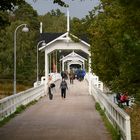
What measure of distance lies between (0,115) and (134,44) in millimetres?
10641

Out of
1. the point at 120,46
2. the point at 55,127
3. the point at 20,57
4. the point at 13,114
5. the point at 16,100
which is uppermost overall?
the point at 20,57

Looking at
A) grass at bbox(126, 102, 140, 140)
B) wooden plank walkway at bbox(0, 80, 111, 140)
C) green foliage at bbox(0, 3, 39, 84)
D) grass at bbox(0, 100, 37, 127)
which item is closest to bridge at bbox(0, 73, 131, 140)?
wooden plank walkway at bbox(0, 80, 111, 140)

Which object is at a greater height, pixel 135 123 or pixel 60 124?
pixel 135 123

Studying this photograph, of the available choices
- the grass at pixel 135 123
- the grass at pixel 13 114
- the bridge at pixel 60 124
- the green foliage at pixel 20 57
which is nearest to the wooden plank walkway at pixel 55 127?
the bridge at pixel 60 124

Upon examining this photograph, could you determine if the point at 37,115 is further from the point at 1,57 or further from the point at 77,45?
the point at 1,57

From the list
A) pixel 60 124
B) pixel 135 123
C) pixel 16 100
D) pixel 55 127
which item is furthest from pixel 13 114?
pixel 135 123

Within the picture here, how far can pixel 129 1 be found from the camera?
43.0 ft

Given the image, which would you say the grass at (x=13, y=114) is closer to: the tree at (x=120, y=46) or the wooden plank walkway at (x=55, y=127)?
the wooden plank walkway at (x=55, y=127)

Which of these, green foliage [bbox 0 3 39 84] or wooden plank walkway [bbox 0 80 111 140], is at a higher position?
green foliage [bbox 0 3 39 84]

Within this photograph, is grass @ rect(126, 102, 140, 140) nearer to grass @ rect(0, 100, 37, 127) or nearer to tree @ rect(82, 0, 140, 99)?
tree @ rect(82, 0, 140, 99)

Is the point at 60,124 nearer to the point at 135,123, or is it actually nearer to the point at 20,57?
the point at 135,123

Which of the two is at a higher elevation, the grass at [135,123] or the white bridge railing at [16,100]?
the white bridge railing at [16,100]

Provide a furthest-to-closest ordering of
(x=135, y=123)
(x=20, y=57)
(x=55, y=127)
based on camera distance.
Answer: (x=20, y=57) < (x=55, y=127) < (x=135, y=123)

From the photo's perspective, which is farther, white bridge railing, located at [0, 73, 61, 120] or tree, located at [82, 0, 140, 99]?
white bridge railing, located at [0, 73, 61, 120]
